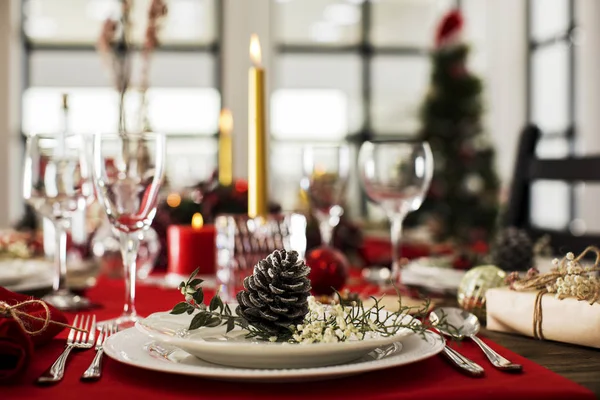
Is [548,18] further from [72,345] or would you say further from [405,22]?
[72,345]

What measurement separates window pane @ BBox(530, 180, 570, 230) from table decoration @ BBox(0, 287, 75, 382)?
4380 mm

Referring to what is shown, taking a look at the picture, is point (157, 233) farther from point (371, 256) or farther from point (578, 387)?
point (578, 387)

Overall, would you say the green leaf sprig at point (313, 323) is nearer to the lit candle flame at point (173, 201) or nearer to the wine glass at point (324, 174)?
the wine glass at point (324, 174)

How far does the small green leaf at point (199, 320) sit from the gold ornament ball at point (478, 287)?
353 millimetres

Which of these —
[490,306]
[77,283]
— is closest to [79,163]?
[77,283]

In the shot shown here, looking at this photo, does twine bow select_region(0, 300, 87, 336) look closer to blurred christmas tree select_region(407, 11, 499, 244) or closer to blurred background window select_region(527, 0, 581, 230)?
blurred background window select_region(527, 0, 581, 230)

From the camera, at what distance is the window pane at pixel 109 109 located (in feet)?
17.1

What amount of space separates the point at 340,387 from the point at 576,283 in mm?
271

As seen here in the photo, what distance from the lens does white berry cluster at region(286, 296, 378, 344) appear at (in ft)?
1.93

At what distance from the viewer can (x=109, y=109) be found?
531 centimetres

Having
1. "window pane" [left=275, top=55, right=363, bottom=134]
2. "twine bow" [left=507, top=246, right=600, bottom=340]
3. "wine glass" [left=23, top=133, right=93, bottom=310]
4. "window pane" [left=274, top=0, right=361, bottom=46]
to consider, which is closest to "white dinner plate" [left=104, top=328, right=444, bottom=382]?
"twine bow" [left=507, top=246, right=600, bottom=340]

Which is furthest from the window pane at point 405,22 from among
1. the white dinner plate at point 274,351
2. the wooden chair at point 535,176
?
the white dinner plate at point 274,351

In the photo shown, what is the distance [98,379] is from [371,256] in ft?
3.42

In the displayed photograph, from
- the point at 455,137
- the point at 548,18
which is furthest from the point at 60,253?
the point at 548,18
